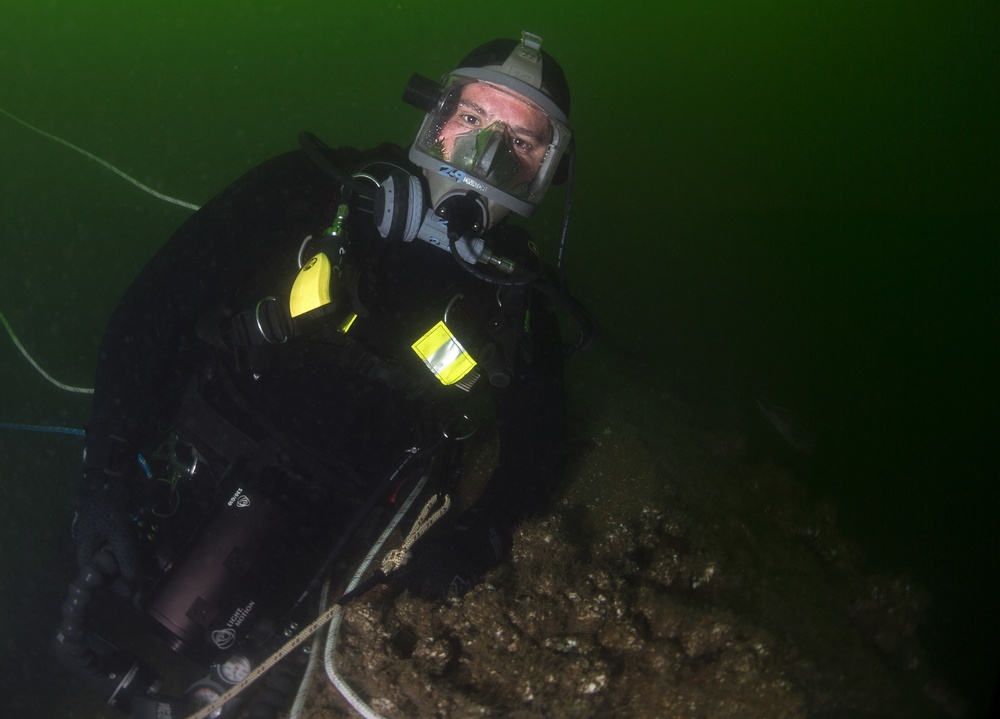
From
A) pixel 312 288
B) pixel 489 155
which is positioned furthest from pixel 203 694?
pixel 489 155

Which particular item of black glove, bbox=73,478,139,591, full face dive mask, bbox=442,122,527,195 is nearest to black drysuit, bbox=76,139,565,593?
black glove, bbox=73,478,139,591

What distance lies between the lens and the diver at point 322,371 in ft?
7.49

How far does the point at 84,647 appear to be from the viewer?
2301mm

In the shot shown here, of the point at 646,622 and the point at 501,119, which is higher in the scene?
the point at 501,119

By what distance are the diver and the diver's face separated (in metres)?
0.01

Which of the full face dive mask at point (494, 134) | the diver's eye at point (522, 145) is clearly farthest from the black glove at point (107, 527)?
the diver's eye at point (522, 145)

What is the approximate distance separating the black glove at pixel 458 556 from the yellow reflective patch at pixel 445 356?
77 cm

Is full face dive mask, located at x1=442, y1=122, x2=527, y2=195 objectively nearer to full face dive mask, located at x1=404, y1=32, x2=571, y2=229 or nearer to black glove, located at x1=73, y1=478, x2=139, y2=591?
full face dive mask, located at x1=404, y1=32, x2=571, y2=229

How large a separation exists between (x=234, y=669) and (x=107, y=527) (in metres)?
0.91

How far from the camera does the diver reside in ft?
7.49

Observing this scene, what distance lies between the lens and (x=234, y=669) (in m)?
2.36

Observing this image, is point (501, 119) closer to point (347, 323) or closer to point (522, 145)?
point (522, 145)

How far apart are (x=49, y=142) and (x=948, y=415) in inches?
829

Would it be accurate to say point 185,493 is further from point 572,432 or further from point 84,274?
point 84,274
